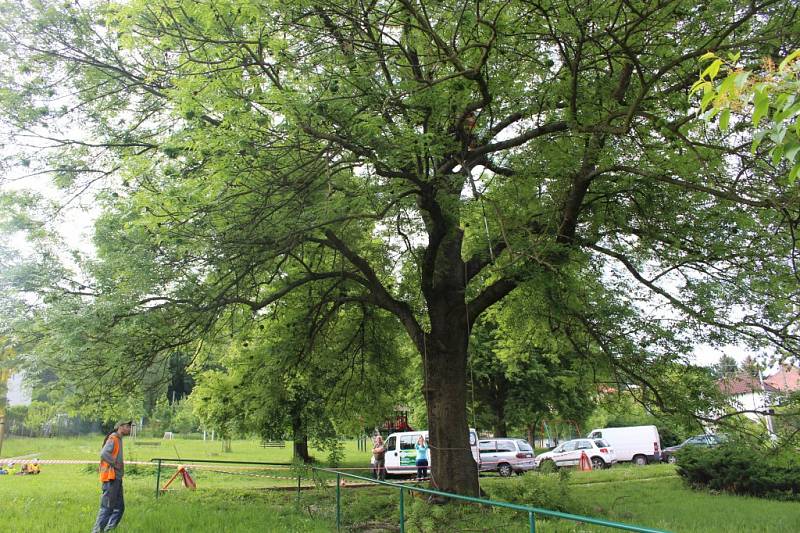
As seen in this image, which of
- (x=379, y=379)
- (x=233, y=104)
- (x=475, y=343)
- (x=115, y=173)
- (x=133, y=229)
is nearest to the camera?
(x=233, y=104)

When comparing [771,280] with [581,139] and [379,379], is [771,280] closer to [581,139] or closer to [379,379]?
[581,139]

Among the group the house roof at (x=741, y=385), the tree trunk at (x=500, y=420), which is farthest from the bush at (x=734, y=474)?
the tree trunk at (x=500, y=420)

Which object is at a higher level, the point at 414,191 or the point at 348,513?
the point at 414,191

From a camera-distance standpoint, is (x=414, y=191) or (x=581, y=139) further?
(x=414, y=191)

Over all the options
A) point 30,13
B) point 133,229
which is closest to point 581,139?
point 133,229

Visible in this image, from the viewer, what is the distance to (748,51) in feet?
24.0

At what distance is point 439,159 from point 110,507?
7.49 metres

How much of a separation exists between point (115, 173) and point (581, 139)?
9019 mm

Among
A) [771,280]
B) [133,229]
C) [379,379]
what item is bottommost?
[379,379]

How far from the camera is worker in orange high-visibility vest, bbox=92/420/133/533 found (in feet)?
27.9

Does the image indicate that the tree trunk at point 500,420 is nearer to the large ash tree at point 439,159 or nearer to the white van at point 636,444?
the white van at point 636,444

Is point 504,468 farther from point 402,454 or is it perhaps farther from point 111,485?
point 111,485

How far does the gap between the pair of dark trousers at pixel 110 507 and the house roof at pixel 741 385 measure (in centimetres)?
1070

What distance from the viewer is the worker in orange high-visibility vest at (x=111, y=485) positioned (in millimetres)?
8500
